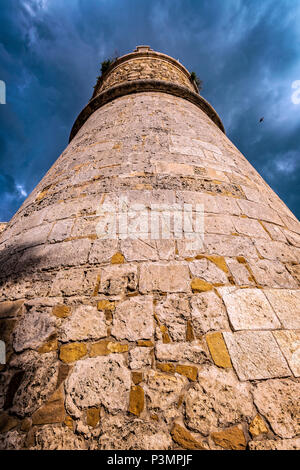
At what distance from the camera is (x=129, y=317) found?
3.98 feet

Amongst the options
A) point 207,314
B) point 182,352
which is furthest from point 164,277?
point 182,352

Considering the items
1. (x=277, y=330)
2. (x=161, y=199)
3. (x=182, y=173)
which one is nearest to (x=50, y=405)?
(x=277, y=330)

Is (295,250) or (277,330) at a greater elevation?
(295,250)

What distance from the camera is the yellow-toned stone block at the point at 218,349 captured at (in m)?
1.07

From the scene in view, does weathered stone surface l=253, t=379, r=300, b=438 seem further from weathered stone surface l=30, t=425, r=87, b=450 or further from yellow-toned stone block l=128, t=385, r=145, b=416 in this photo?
weathered stone surface l=30, t=425, r=87, b=450

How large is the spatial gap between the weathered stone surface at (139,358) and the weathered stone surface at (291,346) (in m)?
0.77

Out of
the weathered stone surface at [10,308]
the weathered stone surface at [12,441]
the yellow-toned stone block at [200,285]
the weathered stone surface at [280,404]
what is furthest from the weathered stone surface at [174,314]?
the weathered stone surface at [10,308]

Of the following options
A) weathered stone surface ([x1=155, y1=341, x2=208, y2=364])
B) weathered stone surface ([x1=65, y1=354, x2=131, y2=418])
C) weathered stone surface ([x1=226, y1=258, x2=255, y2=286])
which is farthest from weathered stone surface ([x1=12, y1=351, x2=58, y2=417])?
weathered stone surface ([x1=226, y1=258, x2=255, y2=286])

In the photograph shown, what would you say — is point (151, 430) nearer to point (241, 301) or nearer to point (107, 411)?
point (107, 411)

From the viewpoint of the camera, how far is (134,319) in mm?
1203

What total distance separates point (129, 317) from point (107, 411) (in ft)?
1.43

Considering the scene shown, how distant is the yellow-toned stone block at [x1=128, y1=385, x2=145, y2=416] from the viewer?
940mm

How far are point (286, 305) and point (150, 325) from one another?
3.07ft

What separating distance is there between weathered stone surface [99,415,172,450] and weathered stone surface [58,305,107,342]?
40 cm
